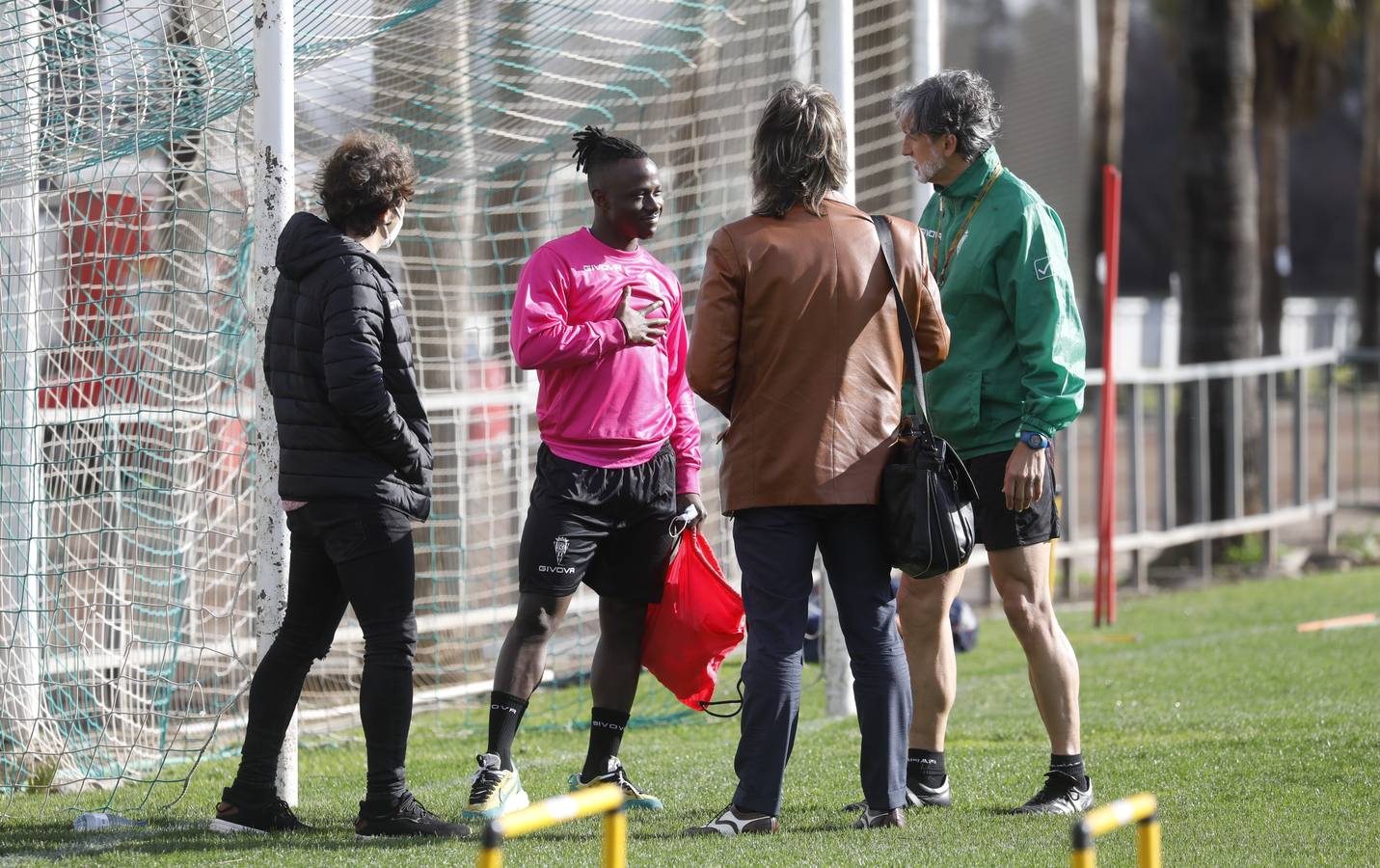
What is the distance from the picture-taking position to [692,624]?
4469 millimetres

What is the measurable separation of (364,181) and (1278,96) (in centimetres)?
3126

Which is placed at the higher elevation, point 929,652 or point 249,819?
point 929,652

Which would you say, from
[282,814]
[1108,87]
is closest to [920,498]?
[282,814]

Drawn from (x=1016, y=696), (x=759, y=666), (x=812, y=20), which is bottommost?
(x=1016, y=696)

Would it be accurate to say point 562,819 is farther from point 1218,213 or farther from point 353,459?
point 1218,213

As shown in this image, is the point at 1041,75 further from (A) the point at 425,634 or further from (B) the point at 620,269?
(B) the point at 620,269

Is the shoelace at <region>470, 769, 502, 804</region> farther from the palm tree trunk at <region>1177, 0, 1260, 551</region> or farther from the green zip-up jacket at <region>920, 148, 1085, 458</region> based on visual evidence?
the palm tree trunk at <region>1177, 0, 1260, 551</region>

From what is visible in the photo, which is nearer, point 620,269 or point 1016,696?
point 620,269

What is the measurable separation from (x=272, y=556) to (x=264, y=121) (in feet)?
4.22

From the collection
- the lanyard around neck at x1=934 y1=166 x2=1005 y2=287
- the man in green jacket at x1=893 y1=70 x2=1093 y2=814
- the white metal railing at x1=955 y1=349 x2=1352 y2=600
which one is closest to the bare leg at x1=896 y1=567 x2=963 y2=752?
the man in green jacket at x1=893 y1=70 x2=1093 y2=814

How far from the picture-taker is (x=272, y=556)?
15.1ft

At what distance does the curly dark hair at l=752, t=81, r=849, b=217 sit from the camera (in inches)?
154

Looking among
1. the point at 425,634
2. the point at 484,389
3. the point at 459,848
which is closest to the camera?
the point at 459,848

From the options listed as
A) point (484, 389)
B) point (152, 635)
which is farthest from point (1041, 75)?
point (152, 635)
